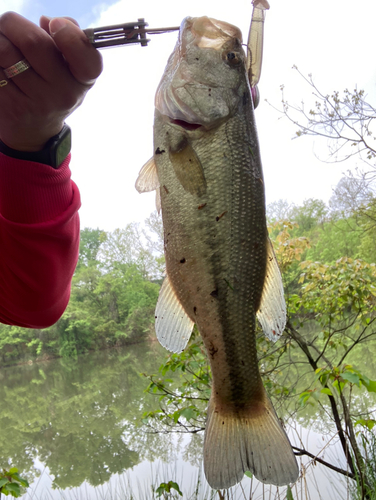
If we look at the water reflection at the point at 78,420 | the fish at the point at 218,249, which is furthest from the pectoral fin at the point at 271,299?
the water reflection at the point at 78,420

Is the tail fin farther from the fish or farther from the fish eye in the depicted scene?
the fish eye

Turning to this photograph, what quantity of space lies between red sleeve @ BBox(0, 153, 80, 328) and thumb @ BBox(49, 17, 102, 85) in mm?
477

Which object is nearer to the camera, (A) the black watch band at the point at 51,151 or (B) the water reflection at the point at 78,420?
(A) the black watch band at the point at 51,151

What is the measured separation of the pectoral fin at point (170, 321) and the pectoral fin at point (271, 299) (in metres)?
0.23

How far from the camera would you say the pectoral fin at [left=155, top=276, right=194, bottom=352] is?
1.09 meters

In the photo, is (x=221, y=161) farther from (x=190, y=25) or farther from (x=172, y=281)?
(x=190, y=25)

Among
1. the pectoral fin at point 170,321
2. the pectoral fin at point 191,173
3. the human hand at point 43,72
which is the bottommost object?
the pectoral fin at point 170,321

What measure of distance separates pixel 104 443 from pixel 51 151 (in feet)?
30.3

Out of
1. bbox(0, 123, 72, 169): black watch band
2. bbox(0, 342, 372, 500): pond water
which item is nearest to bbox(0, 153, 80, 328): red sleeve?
bbox(0, 123, 72, 169): black watch band

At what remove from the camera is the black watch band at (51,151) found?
53.4 inches

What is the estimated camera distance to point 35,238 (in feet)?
4.95

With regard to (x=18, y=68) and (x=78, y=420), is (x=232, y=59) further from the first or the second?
(x=78, y=420)

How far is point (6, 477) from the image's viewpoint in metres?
2.43

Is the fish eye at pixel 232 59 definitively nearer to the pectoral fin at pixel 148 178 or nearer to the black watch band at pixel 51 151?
the pectoral fin at pixel 148 178
